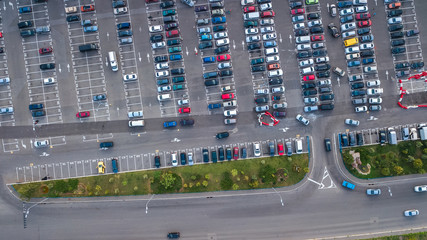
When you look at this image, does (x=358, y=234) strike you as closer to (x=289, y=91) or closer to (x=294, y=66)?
(x=289, y=91)

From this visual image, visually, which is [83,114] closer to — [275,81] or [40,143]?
[40,143]

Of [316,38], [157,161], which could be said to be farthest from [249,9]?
[157,161]

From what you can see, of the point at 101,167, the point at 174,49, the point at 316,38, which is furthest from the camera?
the point at 316,38

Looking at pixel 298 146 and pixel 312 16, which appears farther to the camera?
pixel 312 16

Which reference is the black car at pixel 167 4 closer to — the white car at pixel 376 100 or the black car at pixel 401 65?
the white car at pixel 376 100

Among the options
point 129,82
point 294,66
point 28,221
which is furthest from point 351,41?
point 28,221
